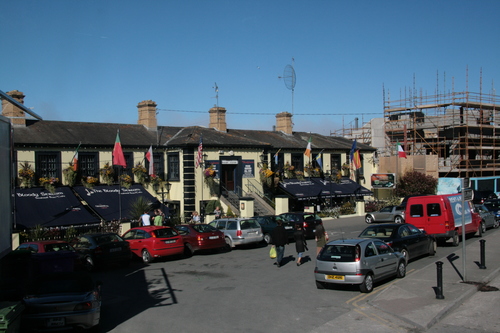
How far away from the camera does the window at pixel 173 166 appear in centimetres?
3272

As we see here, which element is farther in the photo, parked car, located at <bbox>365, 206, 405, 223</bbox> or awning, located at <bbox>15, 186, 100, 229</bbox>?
parked car, located at <bbox>365, 206, 405, 223</bbox>

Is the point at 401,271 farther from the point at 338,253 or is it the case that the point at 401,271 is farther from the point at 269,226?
the point at 269,226

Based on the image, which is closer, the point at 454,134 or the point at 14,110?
the point at 14,110

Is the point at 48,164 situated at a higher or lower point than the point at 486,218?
higher

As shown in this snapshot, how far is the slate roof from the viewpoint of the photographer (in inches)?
1120

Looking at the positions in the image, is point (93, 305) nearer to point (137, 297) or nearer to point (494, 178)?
point (137, 297)

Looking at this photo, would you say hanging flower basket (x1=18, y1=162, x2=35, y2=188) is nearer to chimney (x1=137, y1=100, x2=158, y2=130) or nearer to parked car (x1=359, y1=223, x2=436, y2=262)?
chimney (x1=137, y1=100, x2=158, y2=130)

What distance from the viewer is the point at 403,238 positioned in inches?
685

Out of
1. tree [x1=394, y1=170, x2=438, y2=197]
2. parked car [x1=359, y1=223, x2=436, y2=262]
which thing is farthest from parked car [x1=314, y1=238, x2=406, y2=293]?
tree [x1=394, y1=170, x2=438, y2=197]

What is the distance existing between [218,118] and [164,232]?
17.8 meters

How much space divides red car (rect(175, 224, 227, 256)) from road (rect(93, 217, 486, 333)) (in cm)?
82

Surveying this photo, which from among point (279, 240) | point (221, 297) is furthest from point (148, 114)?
point (221, 297)

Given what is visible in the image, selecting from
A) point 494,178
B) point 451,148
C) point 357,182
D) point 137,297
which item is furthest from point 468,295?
point 494,178

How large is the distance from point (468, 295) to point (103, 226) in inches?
715
